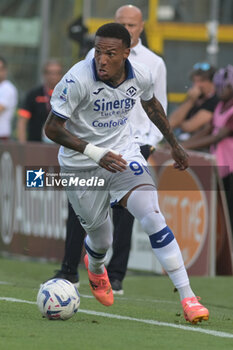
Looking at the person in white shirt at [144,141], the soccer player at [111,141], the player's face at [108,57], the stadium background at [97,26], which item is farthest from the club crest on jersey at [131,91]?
the stadium background at [97,26]

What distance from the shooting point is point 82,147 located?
708 centimetres

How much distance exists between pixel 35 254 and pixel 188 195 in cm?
261

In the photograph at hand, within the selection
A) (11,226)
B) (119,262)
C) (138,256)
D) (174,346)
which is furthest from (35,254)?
(174,346)

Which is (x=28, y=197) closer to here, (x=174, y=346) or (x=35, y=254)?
(x=35, y=254)

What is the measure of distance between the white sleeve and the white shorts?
56 cm

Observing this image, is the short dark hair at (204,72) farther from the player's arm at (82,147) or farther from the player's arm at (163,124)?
the player's arm at (82,147)

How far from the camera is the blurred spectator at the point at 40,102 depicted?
1417cm

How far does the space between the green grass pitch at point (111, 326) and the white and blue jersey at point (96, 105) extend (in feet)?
3.61

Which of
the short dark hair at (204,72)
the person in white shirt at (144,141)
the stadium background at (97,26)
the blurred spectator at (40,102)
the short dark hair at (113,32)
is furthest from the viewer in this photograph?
the stadium background at (97,26)

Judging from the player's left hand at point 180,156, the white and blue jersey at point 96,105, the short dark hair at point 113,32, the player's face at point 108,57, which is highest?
the short dark hair at point 113,32

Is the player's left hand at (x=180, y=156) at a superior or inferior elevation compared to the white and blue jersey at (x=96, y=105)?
inferior

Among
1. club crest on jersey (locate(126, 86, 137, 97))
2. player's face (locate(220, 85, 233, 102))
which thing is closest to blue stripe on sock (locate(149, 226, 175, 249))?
club crest on jersey (locate(126, 86, 137, 97))

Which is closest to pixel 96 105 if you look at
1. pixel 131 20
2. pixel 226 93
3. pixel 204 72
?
pixel 131 20

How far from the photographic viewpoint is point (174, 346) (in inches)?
236
